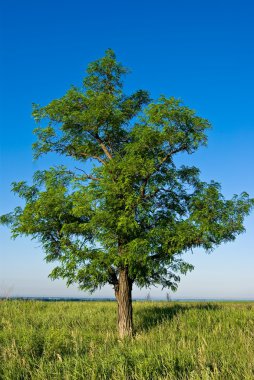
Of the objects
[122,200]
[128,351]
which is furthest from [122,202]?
[128,351]

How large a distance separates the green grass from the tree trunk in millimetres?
851

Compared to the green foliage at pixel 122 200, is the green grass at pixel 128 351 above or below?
below

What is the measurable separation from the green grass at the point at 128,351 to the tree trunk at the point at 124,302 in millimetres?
851

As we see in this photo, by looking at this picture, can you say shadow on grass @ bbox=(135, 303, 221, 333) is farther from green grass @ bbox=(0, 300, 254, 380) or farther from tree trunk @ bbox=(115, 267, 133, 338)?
tree trunk @ bbox=(115, 267, 133, 338)

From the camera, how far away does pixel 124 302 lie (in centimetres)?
1611

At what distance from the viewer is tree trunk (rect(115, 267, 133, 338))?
51.9ft

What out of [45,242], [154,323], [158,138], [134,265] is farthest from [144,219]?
[154,323]

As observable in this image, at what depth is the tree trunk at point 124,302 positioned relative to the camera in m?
15.8

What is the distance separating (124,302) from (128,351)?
21.6 ft

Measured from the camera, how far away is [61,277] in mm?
14961

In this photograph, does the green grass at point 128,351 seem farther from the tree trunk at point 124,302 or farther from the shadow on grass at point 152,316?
the tree trunk at point 124,302

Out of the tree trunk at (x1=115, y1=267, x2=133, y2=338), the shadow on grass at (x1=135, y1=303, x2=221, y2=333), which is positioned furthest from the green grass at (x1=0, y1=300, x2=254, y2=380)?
the tree trunk at (x1=115, y1=267, x2=133, y2=338)

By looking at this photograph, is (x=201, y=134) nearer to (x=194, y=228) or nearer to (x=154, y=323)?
(x=194, y=228)

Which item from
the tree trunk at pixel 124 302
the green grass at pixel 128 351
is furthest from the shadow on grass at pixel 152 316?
the tree trunk at pixel 124 302
